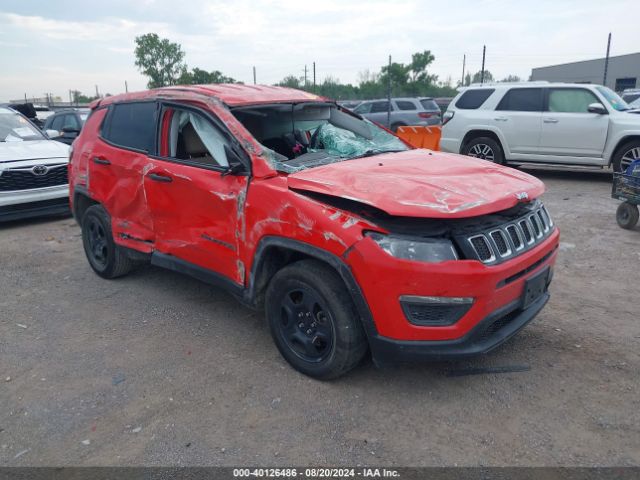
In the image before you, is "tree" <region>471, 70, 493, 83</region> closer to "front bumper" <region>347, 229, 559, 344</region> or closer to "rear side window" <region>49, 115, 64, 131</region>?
"rear side window" <region>49, 115, 64, 131</region>

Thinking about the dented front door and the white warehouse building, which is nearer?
the dented front door

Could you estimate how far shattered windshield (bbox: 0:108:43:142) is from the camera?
827 centimetres

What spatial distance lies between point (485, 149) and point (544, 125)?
115cm

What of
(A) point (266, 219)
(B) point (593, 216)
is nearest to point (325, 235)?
(A) point (266, 219)

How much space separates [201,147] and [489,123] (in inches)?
293

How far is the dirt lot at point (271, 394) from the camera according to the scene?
8.53 feet

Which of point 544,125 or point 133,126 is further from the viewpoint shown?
point 544,125

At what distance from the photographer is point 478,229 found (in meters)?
2.79

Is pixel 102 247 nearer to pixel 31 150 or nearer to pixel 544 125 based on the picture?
pixel 31 150

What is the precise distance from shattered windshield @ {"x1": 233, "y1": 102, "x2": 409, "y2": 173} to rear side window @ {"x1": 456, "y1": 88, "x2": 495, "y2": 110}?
6491 mm

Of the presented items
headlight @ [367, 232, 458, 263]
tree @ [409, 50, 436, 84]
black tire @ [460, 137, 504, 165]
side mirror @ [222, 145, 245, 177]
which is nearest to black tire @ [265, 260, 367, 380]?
headlight @ [367, 232, 458, 263]

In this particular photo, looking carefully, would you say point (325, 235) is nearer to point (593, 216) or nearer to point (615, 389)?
point (615, 389)

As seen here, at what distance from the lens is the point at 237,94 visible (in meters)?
3.95

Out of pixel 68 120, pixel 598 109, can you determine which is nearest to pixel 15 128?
pixel 68 120
